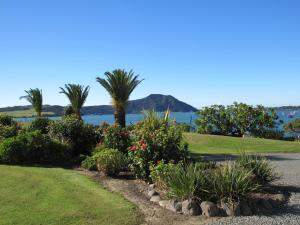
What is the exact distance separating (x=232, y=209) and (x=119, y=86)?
783 inches

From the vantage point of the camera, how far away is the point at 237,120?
31.8 meters

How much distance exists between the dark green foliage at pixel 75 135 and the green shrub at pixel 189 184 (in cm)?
764

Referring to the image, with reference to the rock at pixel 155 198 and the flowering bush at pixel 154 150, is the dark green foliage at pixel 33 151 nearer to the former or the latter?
the flowering bush at pixel 154 150

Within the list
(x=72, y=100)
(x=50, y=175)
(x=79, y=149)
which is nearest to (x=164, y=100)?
(x=72, y=100)

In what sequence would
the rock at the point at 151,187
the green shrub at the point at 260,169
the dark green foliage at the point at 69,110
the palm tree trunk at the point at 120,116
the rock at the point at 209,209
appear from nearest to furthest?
the rock at the point at 209,209
the rock at the point at 151,187
the green shrub at the point at 260,169
the palm tree trunk at the point at 120,116
the dark green foliage at the point at 69,110

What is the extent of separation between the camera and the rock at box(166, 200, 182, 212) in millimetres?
8422

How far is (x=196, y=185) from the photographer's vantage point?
28.6ft

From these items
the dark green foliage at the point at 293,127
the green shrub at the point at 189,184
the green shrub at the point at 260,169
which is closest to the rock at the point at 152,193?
the green shrub at the point at 189,184

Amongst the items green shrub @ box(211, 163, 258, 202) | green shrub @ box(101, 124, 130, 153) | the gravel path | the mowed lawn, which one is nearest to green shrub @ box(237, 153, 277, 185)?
the gravel path

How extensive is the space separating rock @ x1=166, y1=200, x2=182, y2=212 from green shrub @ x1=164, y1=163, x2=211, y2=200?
21 cm

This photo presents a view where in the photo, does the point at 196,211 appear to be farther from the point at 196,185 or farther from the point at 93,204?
the point at 93,204

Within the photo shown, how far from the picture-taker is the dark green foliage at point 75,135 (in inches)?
641

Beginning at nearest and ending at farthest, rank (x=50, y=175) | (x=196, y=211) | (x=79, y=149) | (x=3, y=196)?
(x=196, y=211) → (x=3, y=196) → (x=50, y=175) → (x=79, y=149)

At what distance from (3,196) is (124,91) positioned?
18.2m
